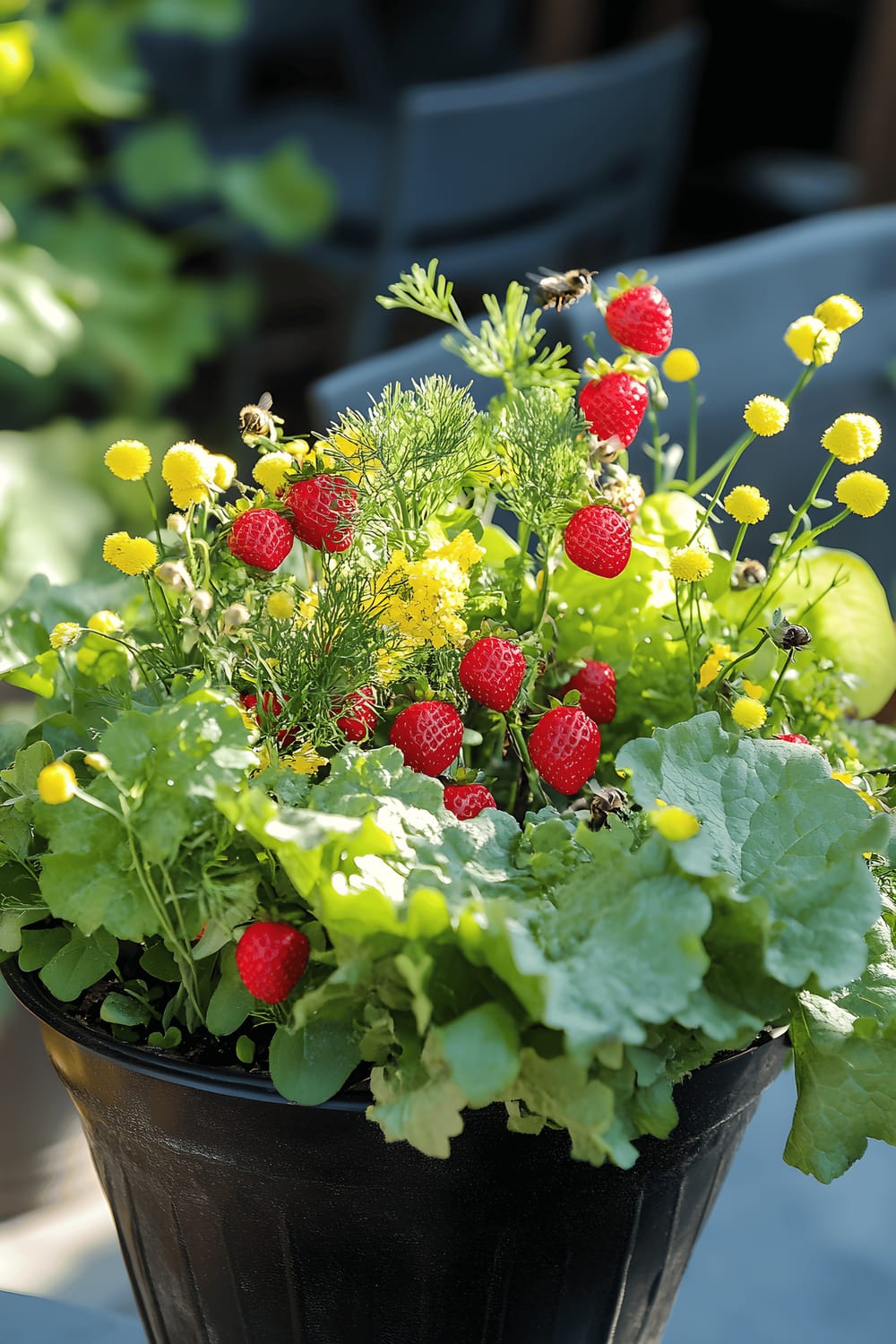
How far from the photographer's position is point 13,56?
140cm

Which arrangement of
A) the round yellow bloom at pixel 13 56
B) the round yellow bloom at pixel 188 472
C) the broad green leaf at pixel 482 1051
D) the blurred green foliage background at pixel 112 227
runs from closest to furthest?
the broad green leaf at pixel 482 1051
the round yellow bloom at pixel 188 472
the round yellow bloom at pixel 13 56
the blurred green foliage background at pixel 112 227

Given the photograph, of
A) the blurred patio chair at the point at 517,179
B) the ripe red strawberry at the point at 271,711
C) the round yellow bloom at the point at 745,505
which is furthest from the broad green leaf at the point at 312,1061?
the blurred patio chair at the point at 517,179

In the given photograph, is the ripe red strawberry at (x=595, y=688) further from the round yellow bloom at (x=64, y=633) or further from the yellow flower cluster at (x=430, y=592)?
the round yellow bloom at (x=64, y=633)

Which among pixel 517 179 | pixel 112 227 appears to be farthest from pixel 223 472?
pixel 112 227

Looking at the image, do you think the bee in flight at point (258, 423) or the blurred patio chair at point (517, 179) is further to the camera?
the blurred patio chair at point (517, 179)

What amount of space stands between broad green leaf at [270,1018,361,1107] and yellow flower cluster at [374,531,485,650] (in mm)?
129

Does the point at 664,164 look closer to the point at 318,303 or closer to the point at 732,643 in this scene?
the point at 318,303

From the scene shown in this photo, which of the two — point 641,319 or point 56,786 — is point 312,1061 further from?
point 641,319

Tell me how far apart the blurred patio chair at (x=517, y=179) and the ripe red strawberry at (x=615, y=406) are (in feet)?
4.17

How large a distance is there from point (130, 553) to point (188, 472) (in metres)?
0.03

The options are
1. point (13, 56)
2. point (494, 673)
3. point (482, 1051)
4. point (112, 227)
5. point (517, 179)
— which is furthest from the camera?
point (112, 227)

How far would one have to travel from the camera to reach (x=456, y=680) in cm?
50

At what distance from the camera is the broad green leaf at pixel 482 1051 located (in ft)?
1.12

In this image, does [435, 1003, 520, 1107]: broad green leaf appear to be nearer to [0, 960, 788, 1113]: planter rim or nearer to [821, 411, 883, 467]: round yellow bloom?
[0, 960, 788, 1113]: planter rim
